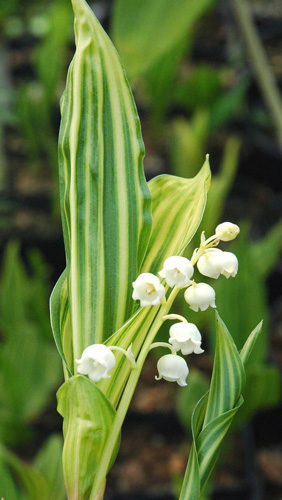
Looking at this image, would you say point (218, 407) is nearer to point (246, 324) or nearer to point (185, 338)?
point (185, 338)

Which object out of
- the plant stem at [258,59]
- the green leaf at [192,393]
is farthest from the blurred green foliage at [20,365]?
the plant stem at [258,59]

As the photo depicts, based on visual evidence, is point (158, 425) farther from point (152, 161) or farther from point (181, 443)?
point (152, 161)

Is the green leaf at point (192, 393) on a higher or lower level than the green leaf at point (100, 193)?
lower

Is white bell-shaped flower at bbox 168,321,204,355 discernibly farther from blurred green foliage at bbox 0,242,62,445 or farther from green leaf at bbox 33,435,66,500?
blurred green foliage at bbox 0,242,62,445

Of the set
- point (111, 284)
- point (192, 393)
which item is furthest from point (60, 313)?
point (192, 393)

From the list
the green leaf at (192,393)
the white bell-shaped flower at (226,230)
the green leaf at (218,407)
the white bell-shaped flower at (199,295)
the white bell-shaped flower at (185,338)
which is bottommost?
the green leaf at (192,393)

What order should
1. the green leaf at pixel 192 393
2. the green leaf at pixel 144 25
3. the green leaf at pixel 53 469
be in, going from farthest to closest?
the green leaf at pixel 192 393, the green leaf at pixel 53 469, the green leaf at pixel 144 25

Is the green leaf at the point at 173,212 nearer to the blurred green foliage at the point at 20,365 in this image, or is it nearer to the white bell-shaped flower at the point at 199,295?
the white bell-shaped flower at the point at 199,295
